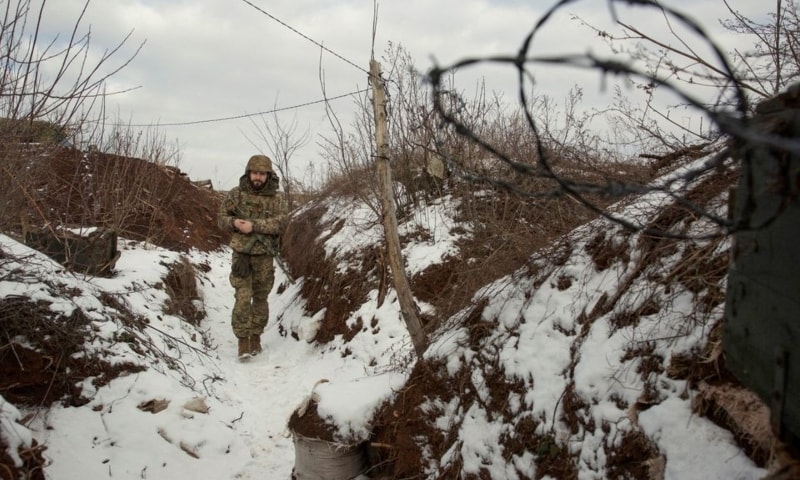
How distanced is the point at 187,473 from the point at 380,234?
4363 mm

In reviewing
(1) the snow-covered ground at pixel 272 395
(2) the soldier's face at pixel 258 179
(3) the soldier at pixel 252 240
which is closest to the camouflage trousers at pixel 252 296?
(3) the soldier at pixel 252 240

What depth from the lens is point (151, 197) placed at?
11.3 meters

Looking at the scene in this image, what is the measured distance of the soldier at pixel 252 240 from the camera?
5812mm

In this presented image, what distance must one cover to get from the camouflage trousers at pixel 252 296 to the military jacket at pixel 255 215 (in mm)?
155

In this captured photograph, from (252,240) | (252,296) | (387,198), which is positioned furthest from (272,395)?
(387,198)

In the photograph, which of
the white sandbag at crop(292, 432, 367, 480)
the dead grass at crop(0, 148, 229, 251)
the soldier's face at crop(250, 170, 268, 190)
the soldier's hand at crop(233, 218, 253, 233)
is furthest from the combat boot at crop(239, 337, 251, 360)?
the white sandbag at crop(292, 432, 367, 480)

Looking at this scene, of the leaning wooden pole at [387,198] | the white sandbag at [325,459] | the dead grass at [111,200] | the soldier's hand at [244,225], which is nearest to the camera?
the white sandbag at [325,459]

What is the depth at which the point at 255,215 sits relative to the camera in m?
6.00

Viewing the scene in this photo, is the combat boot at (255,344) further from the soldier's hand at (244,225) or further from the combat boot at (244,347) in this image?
the soldier's hand at (244,225)

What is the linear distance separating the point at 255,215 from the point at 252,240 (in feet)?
1.19

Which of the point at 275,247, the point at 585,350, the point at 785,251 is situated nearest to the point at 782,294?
the point at 785,251

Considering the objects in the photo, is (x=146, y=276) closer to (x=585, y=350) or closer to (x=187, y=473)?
(x=187, y=473)

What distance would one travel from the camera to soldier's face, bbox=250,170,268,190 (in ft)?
19.3

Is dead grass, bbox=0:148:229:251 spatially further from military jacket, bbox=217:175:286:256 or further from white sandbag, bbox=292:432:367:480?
white sandbag, bbox=292:432:367:480
